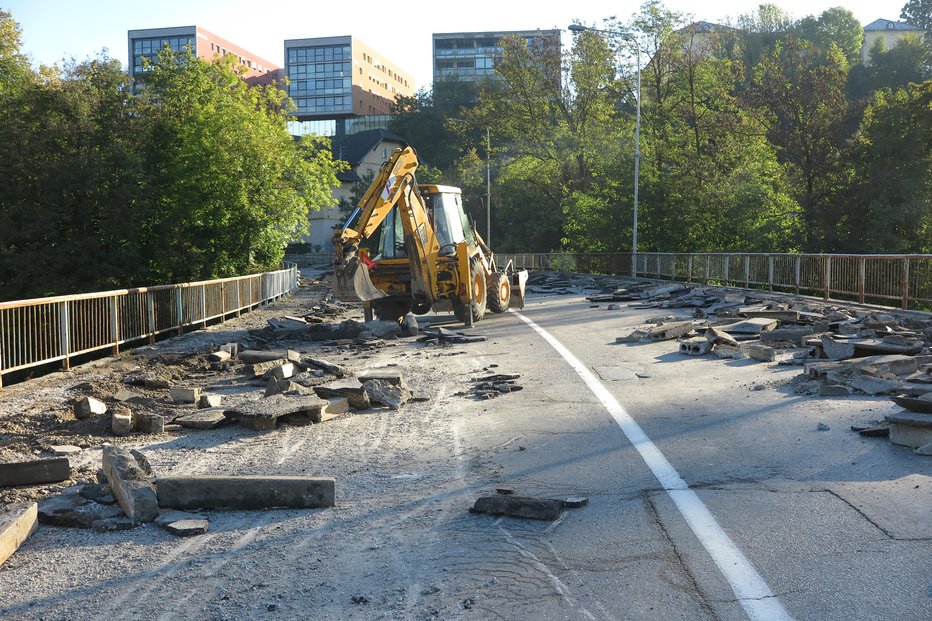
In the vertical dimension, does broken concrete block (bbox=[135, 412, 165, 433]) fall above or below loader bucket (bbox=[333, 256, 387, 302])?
below

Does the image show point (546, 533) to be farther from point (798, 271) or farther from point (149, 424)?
point (798, 271)

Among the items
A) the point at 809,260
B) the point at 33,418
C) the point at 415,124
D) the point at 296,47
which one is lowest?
the point at 33,418

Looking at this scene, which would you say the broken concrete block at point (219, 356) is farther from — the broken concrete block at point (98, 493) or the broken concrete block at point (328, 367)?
the broken concrete block at point (98, 493)

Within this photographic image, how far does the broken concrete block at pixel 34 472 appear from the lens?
20.0 feet

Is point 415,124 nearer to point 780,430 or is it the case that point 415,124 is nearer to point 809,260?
point 809,260

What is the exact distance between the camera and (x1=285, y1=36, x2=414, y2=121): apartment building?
116 meters

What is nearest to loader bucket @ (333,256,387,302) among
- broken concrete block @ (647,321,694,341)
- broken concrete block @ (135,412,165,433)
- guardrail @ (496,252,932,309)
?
broken concrete block @ (647,321,694,341)

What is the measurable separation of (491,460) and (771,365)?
666 centimetres

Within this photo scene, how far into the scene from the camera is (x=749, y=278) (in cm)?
2706

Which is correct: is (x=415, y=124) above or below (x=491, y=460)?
above

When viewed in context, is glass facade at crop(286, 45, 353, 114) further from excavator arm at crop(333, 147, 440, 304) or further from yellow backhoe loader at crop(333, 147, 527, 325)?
excavator arm at crop(333, 147, 440, 304)

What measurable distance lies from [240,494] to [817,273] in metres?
20.0

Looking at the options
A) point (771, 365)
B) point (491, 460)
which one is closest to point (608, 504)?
point (491, 460)

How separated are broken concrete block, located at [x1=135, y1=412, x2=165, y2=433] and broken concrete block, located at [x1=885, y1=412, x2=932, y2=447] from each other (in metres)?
6.50
